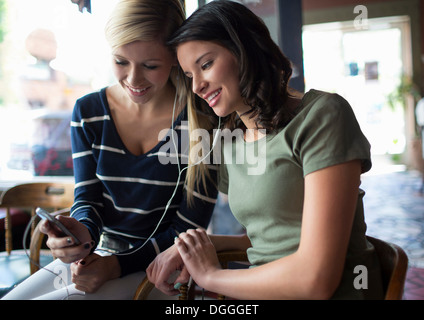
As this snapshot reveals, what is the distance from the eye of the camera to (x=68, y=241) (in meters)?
0.86

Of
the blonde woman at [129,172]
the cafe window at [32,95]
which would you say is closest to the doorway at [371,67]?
the cafe window at [32,95]

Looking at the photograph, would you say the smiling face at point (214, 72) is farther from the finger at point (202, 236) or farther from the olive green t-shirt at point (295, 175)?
the finger at point (202, 236)

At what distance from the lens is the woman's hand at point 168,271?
86 cm

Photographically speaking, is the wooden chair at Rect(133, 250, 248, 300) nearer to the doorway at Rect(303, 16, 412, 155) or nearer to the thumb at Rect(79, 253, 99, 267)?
the thumb at Rect(79, 253, 99, 267)

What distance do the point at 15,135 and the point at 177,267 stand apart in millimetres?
2524

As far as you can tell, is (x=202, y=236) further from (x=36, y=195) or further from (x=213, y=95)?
(x=36, y=195)

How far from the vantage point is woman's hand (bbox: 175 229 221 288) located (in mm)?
783

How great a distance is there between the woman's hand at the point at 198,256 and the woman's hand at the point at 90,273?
0.81 ft

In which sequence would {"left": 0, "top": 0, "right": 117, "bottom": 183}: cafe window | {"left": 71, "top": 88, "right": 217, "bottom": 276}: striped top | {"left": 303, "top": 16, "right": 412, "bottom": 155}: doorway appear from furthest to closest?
{"left": 303, "top": 16, "right": 412, "bottom": 155}: doorway
{"left": 0, "top": 0, "right": 117, "bottom": 183}: cafe window
{"left": 71, "top": 88, "right": 217, "bottom": 276}: striped top

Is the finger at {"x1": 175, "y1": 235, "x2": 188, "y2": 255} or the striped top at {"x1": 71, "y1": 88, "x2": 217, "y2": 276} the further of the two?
the striped top at {"x1": 71, "y1": 88, "x2": 217, "y2": 276}

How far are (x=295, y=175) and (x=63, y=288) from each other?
63cm

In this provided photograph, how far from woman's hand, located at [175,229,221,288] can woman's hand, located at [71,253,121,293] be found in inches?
9.7

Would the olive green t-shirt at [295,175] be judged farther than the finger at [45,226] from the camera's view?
No

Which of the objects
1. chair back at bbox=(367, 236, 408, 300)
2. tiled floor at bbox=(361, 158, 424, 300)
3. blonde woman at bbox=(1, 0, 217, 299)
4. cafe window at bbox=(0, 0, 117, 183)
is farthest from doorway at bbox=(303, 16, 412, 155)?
chair back at bbox=(367, 236, 408, 300)
